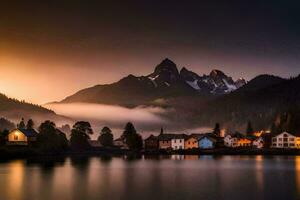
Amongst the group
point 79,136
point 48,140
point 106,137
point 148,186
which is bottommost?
point 148,186

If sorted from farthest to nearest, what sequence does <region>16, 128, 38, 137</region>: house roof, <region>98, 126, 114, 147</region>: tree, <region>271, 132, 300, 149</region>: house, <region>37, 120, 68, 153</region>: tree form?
<region>271, 132, 300, 149</region>: house, <region>98, 126, 114, 147</region>: tree, <region>16, 128, 38, 137</region>: house roof, <region>37, 120, 68, 153</region>: tree

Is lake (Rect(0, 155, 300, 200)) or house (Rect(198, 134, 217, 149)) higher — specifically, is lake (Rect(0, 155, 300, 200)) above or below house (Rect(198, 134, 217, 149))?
below

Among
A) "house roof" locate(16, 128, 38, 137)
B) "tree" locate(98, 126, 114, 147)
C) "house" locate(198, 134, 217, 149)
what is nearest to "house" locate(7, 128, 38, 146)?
"house roof" locate(16, 128, 38, 137)

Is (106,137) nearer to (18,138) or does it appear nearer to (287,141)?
(18,138)

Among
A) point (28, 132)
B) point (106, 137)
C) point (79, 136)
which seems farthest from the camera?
point (106, 137)

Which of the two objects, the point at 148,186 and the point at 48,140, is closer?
the point at 148,186

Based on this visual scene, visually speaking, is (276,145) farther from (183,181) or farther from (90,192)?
(90,192)

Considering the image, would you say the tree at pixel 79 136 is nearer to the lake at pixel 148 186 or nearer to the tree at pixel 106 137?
the tree at pixel 106 137

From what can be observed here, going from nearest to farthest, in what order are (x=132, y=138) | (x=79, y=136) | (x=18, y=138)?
(x=18, y=138) < (x=79, y=136) < (x=132, y=138)

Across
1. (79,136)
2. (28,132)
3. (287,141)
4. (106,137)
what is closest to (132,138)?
(106,137)

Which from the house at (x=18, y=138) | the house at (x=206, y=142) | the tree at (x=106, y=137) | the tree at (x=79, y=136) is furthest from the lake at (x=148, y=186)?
the house at (x=206, y=142)

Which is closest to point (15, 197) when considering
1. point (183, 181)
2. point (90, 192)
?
point (90, 192)

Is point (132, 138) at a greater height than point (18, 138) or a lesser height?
lesser

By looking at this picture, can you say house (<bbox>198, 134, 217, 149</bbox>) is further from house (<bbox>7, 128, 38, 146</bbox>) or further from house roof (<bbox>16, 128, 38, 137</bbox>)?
house (<bbox>7, 128, 38, 146</bbox>)
